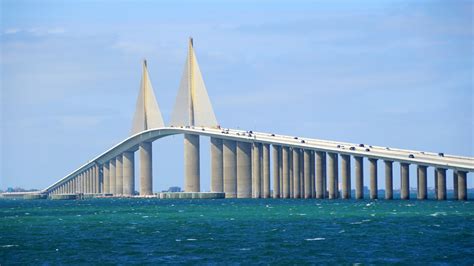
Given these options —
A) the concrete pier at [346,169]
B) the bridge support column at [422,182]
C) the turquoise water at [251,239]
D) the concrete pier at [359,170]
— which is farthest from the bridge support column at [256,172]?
the turquoise water at [251,239]

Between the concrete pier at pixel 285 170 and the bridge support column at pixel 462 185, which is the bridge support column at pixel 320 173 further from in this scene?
the bridge support column at pixel 462 185

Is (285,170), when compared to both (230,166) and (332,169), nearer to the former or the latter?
(230,166)

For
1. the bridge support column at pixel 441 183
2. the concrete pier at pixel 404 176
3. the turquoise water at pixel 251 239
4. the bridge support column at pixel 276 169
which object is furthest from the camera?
the bridge support column at pixel 276 169

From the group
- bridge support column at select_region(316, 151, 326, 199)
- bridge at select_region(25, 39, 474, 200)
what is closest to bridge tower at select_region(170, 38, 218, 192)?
bridge at select_region(25, 39, 474, 200)

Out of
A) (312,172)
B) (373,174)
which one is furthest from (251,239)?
(312,172)

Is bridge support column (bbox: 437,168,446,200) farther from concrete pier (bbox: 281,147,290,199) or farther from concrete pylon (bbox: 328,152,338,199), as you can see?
concrete pier (bbox: 281,147,290,199)

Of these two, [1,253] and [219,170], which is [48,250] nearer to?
[1,253]
